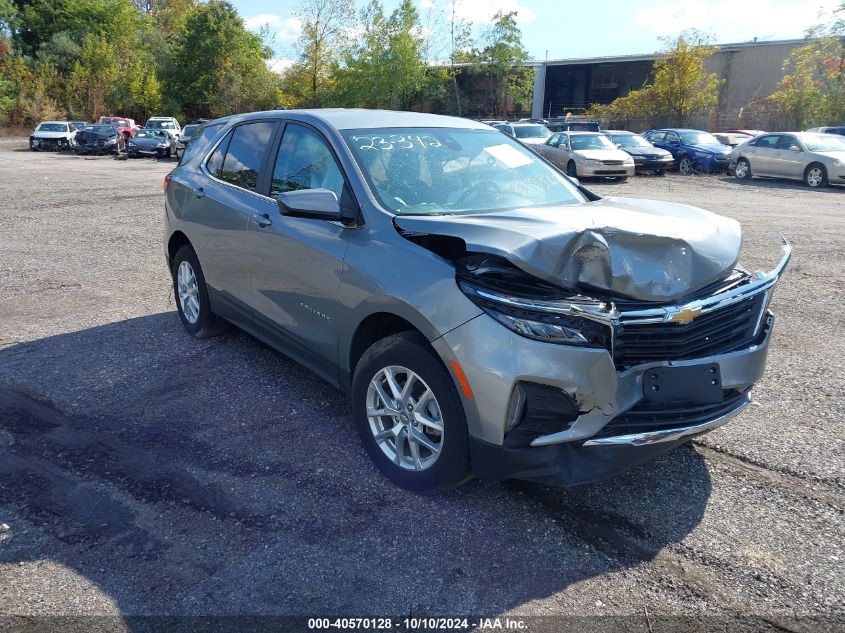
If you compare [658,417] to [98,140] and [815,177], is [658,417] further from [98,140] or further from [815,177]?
[98,140]

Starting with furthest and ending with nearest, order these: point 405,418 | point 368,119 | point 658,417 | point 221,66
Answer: point 221,66 → point 368,119 → point 405,418 → point 658,417

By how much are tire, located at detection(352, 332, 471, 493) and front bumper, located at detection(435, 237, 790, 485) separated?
0.39ft

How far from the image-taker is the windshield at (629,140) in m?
24.2

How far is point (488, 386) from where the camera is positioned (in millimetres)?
2984

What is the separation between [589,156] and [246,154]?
17.2 m

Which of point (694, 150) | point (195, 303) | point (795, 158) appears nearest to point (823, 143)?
point (795, 158)

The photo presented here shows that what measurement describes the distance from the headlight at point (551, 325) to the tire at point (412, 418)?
1.40 ft

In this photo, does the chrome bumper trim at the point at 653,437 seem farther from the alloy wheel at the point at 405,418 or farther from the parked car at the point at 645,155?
the parked car at the point at 645,155

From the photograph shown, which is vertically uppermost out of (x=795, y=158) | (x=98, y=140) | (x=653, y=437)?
(x=795, y=158)

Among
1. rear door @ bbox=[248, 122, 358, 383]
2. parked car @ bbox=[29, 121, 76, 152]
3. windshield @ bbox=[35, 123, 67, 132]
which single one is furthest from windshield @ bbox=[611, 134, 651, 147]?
windshield @ bbox=[35, 123, 67, 132]

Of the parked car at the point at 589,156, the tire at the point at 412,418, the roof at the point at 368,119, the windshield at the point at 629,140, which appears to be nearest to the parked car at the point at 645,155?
the windshield at the point at 629,140

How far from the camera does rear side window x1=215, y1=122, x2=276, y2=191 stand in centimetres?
486

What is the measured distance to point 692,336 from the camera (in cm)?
320

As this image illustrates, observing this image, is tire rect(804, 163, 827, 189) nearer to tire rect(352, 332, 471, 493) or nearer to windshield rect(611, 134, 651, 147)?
windshield rect(611, 134, 651, 147)
